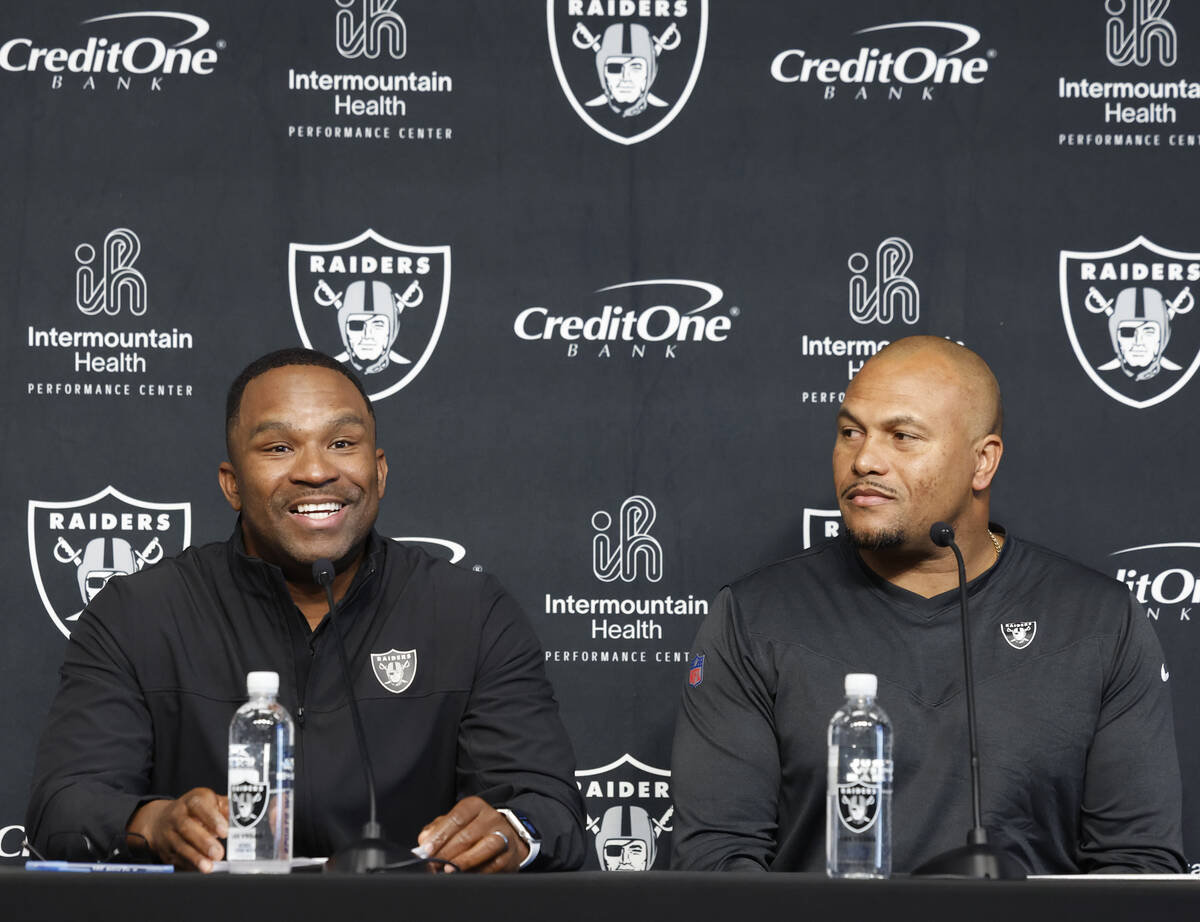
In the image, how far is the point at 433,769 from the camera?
8.50 feet

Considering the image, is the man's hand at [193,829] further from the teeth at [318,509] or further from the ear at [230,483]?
the ear at [230,483]

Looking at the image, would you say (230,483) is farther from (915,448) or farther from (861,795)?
(861,795)

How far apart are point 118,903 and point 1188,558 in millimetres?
2542

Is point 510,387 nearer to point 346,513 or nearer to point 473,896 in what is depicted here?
point 346,513

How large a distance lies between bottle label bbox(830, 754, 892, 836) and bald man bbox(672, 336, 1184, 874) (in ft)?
1.83

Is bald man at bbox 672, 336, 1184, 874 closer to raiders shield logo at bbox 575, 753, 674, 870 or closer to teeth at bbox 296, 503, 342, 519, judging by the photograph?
raiders shield logo at bbox 575, 753, 674, 870

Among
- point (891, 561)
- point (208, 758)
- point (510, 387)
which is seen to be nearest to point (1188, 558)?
point (891, 561)

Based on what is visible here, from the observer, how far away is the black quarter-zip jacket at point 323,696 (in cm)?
247

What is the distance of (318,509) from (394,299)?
792 millimetres

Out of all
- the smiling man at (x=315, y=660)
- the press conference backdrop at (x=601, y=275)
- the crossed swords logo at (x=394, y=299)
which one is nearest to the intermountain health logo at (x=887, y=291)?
the press conference backdrop at (x=601, y=275)

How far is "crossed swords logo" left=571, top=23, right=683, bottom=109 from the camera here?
10.9 ft

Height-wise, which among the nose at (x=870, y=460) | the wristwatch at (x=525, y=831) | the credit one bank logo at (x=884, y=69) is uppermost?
the credit one bank logo at (x=884, y=69)

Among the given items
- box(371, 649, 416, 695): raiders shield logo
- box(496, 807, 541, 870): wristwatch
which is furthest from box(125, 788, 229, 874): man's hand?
box(371, 649, 416, 695): raiders shield logo

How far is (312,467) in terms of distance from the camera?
2.62 meters
